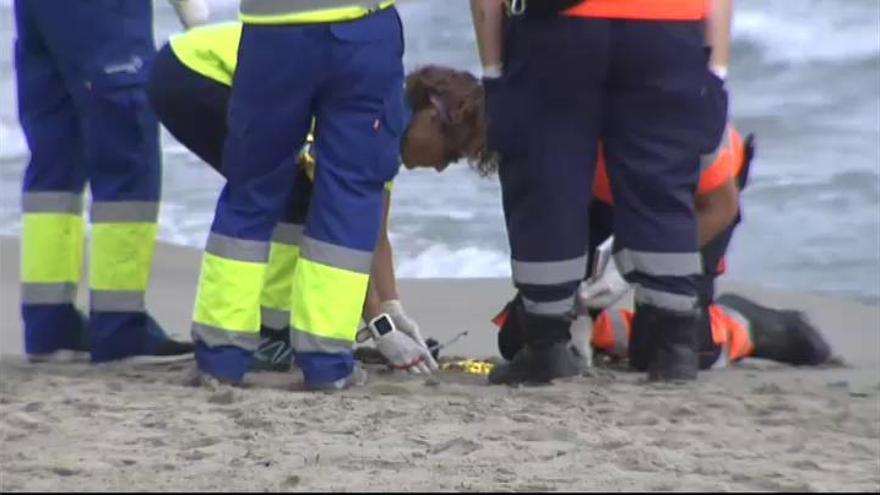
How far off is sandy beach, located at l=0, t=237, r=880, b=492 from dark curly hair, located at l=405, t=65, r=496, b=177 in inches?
24.3

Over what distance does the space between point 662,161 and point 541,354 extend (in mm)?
612

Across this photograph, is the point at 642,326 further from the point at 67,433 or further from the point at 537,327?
the point at 67,433

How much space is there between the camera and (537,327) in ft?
16.5

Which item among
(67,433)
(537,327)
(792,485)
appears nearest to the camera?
(792,485)

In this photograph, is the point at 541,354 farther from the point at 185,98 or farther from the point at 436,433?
the point at 185,98

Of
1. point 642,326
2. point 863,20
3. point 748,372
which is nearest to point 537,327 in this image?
point 642,326

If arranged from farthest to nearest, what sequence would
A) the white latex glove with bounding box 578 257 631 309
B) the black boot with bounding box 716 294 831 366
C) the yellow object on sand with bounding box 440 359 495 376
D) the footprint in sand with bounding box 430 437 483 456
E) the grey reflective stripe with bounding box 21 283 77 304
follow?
1. the black boot with bounding box 716 294 831 366
2. the grey reflective stripe with bounding box 21 283 77 304
3. the yellow object on sand with bounding box 440 359 495 376
4. the white latex glove with bounding box 578 257 631 309
5. the footprint in sand with bounding box 430 437 483 456

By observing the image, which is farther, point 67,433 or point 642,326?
point 642,326

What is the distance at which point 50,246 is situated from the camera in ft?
18.0

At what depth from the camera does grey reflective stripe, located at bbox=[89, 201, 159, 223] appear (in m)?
5.29

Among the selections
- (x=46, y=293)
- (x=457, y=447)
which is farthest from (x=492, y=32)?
(x=46, y=293)

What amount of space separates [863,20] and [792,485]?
42.5ft

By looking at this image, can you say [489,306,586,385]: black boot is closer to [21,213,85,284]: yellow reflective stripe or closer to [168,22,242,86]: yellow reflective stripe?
[168,22,242,86]: yellow reflective stripe

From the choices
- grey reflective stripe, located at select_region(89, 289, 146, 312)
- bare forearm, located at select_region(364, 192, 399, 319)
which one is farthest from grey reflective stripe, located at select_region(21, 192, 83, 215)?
bare forearm, located at select_region(364, 192, 399, 319)
